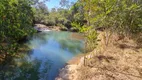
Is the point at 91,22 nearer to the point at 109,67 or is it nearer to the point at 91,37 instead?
the point at 91,37

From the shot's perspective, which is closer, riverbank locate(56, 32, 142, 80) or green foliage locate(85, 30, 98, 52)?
riverbank locate(56, 32, 142, 80)

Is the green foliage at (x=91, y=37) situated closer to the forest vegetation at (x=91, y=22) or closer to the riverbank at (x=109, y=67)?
the forest vegetation at (x=91, y=22)

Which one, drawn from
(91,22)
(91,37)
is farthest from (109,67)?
(91,22)

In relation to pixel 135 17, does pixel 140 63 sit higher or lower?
lower

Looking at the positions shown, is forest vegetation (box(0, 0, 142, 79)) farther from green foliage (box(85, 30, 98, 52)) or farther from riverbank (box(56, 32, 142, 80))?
riverbank (box(56, 32, 142, 80))

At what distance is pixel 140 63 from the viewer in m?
9.16

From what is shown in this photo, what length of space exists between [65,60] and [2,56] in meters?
4.66

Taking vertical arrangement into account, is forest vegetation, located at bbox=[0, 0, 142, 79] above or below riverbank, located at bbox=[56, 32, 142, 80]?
above

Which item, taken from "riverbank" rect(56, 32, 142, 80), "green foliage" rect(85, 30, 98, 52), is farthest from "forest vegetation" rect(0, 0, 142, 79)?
"riverbank" rect(56, 32, 142, 80)

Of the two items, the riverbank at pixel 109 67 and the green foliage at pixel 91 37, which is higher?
the green foliage at pixel 91 37

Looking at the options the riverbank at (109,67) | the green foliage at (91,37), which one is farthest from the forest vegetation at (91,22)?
the riverbank at (109,67)

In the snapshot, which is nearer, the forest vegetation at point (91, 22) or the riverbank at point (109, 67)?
the riverbank at point (109, 67)

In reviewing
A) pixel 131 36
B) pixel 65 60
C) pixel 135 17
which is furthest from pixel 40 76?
pixel 131 36

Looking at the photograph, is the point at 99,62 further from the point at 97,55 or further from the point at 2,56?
the point at 2,56
